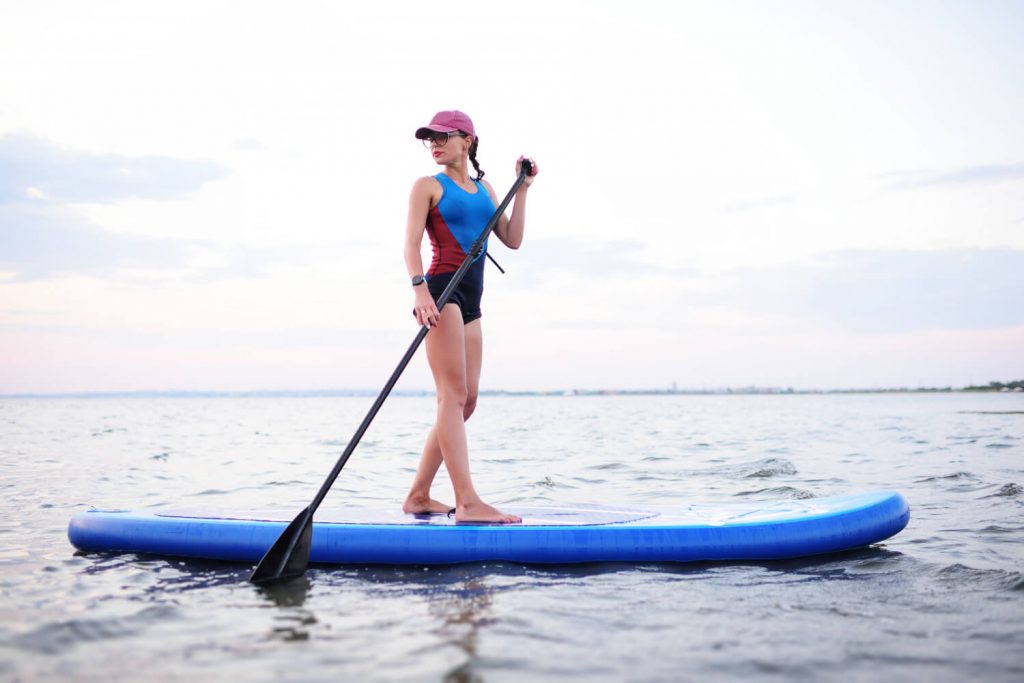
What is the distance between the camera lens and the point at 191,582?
4.04m

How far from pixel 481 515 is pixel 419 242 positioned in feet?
5.26

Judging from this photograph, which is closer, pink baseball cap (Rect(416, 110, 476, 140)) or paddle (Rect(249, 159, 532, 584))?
paddle (Rect(249, 159, 532, 584))

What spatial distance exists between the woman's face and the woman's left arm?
337mm

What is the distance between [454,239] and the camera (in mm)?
4812

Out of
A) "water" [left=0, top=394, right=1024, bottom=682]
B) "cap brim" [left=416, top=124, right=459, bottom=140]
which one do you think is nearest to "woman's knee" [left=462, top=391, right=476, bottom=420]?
"water" [left=0, top=394, right=1024, bottom=682]

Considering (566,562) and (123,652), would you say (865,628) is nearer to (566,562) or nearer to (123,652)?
(566,562)

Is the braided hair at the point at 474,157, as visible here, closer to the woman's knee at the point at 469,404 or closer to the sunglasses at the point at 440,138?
the sunglasses at the point at 440,138

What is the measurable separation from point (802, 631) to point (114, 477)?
29.7ft

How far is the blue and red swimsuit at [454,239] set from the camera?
4.77 meters

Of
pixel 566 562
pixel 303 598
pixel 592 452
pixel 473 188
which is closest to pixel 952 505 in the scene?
pixel 566 562

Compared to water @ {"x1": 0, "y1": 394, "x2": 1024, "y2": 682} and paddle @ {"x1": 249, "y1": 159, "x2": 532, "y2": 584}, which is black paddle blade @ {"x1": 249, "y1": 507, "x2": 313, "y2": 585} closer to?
paddle @ {"x1": 249, "y1": 159, "x2": 532, "y2": 584}

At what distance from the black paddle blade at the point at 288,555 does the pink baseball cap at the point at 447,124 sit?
2.26m

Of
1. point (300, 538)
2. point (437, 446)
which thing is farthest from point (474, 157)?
point (300, 538)

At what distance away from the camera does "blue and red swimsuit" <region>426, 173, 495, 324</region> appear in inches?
188
